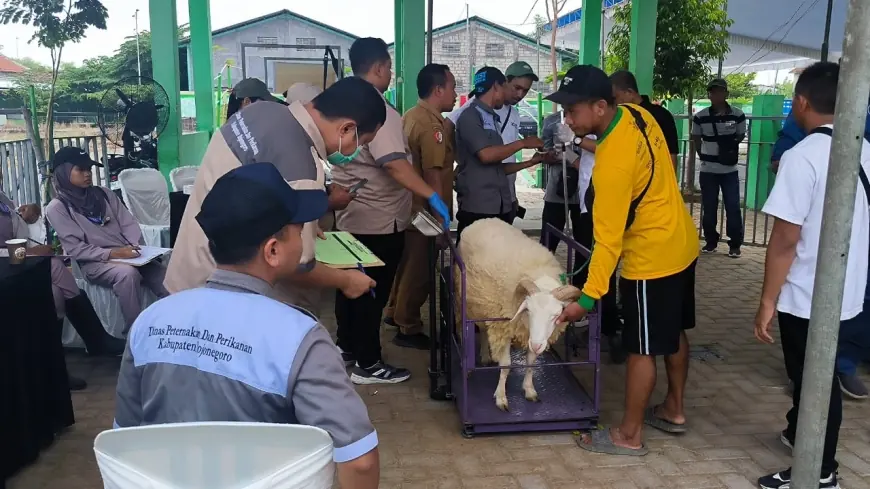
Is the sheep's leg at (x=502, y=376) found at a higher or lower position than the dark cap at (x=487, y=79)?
lower

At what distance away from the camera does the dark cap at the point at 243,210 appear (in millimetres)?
1707

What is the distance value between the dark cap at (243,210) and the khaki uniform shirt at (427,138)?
3.26 m

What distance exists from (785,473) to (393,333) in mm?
3338

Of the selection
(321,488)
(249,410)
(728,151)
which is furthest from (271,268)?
(728,151)

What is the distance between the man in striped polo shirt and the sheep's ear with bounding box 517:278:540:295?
231 inches

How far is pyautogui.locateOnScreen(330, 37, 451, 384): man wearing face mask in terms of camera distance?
4.36 meters

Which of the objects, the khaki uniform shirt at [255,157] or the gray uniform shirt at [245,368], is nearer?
the gray uniform shirt at [245,368]

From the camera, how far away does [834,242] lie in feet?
6.97

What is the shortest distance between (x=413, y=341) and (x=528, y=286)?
1.99 meters

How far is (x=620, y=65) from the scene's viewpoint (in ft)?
45.2

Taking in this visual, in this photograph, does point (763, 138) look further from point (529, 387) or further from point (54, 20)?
point (54, 20)

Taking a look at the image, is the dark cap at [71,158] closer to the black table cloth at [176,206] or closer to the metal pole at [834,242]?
the black table cloth at [176,206]

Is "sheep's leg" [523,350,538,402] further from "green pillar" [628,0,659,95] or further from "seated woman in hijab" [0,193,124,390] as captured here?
"green pillar" [628,0,659,95]

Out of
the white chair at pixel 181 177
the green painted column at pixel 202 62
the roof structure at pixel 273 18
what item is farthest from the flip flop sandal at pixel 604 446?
the roof structure at pixel 273 18
